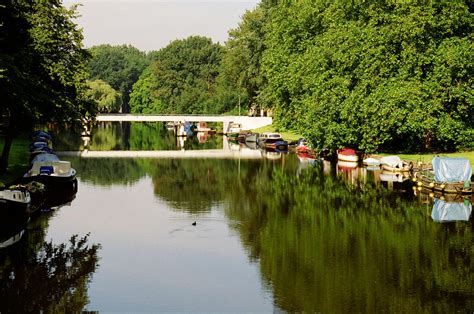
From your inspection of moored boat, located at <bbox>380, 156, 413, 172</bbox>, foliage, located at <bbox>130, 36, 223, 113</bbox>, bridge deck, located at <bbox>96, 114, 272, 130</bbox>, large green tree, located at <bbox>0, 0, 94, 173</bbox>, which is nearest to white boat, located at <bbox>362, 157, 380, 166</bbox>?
moored boat, located at <bbox>380, 156, 413, 172</bbox>

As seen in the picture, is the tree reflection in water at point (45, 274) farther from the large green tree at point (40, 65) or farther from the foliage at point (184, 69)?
the foliage at point (184, 69)

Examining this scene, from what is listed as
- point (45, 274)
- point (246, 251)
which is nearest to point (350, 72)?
point (246, 251)

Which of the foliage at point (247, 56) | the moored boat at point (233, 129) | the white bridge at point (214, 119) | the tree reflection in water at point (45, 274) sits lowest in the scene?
the tree reflection in water at point (45, 274)

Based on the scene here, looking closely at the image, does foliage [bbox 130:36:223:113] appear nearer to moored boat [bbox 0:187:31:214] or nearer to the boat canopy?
the boat canopy

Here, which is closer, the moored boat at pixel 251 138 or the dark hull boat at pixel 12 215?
the dark hull boat at pixel 12 215

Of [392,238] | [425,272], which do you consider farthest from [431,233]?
[425,272]

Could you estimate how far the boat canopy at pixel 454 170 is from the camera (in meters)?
52.3

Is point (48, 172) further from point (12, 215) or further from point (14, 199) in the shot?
point (12, 215)

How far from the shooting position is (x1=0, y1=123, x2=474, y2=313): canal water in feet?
89.1

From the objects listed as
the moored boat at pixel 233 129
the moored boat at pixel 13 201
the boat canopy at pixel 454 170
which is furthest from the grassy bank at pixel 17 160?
the moored boat at pixel 233 129

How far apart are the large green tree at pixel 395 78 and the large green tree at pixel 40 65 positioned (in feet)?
84.7

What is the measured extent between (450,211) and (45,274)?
2583 cm

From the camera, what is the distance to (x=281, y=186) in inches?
2399

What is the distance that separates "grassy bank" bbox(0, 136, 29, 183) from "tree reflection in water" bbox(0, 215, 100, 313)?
16.3 meters
